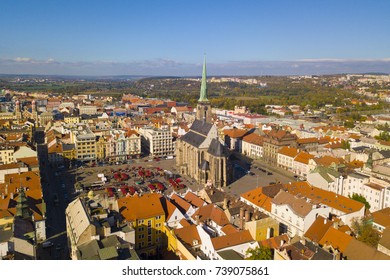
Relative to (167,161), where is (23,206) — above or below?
above

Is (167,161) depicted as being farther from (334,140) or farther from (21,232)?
(21,232)

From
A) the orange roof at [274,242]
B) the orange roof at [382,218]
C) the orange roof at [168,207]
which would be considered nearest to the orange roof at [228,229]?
the orange roof at [274,242]

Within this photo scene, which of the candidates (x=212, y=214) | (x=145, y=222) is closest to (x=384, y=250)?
(x=212, y=214)

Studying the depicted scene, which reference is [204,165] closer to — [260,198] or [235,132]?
[260,198]

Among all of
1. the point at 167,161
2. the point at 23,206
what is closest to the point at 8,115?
the point at 167,161

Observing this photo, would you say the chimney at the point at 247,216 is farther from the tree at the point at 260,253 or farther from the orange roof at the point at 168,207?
the orange roof at the point at 168,207

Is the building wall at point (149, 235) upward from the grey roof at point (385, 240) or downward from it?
downward

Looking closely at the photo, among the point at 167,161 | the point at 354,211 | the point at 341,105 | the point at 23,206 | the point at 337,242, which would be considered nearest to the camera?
the point at 337,242

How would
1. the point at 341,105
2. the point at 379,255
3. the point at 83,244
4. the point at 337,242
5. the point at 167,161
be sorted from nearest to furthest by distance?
the point at 379,255
the point at 83,244
the point at 337,242
the point at 167,161
the point at 341,105
